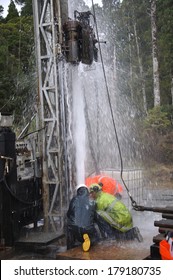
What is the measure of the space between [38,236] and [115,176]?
402 cm

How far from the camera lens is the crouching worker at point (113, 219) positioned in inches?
217

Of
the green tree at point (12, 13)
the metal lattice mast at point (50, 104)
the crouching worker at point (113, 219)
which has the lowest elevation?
the crouching worker at point (113, 219)

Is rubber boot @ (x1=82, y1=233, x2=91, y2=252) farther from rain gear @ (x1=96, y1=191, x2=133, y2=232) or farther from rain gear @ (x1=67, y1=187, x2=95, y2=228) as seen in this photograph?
rain gear @ (x1=96, y1=191, x2=133, y2=232)

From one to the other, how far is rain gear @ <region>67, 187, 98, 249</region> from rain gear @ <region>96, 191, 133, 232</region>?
178mm

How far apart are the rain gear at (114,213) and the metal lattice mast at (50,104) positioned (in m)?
0.82

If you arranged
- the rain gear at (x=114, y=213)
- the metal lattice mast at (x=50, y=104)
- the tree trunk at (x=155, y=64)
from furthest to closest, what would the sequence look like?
the tree trunk at (x=155, y=64), the metal lattice mast at (x=50, y=104), the rain gear at (x=114, y=213)

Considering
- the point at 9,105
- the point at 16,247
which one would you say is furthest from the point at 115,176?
the point at 9,105

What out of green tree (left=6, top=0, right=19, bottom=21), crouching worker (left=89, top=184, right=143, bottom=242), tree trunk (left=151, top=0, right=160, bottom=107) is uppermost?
green tree (left=6, top=0, right=19, bottom=21)

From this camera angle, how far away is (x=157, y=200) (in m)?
10.1

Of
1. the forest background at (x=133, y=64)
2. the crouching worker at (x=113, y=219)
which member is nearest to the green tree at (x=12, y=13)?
the forest background at (x=133, y=64)

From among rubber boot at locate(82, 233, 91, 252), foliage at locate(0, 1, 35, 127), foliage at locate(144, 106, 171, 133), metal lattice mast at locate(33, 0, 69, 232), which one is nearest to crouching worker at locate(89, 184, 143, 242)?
rubber boot at locate(82, 233, 91, 252)

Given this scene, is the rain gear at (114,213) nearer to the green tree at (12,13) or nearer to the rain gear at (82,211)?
the rain gear at (82,211)

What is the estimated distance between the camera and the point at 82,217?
535 centimetres

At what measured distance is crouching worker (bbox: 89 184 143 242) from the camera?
5.51 metres
